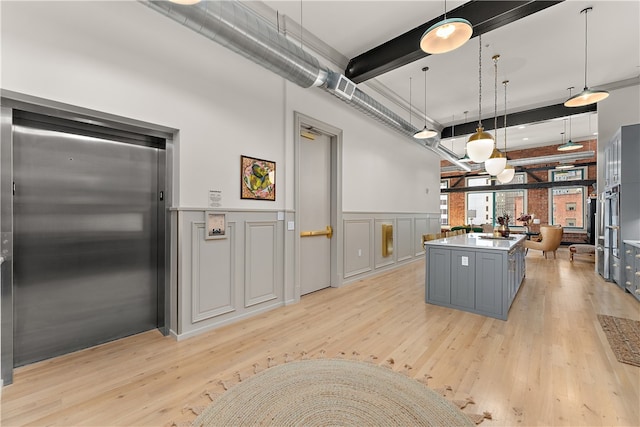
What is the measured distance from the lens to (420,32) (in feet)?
12.5

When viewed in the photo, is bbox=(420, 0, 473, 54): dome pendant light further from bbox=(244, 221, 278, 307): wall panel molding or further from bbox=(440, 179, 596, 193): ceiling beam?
bbox=(440, 179, 596, 193): ceiling beam

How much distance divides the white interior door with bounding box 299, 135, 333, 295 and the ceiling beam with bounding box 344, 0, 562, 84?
1.30 m

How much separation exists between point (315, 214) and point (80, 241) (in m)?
3.08

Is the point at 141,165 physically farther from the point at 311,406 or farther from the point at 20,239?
the point at 311,406

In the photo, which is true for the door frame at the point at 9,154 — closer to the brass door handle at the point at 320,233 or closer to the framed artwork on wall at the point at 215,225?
the framed artwork on wall at the point at 215,225

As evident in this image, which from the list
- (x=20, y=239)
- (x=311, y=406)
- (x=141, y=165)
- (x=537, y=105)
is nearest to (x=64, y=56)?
(x=141, y=165)

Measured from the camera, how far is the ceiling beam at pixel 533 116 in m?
6.33

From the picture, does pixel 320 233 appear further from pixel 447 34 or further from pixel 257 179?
pixel 447 34

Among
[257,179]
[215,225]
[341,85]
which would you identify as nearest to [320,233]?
[257,179]

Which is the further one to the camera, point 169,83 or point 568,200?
point 568,200

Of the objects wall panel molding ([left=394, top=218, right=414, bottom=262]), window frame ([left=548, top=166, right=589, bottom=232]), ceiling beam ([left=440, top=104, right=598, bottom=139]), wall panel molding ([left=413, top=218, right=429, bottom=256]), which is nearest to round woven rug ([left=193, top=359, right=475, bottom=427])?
wall panel molding ([left=394, top=218, right=414, bottom=262])

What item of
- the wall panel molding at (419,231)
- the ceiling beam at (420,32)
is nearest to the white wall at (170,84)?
the ceiling beam at (420,32)

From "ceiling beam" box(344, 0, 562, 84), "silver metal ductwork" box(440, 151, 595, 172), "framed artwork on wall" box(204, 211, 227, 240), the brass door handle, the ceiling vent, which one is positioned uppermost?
"ceiling beam" box(344, 0, 562, 84)

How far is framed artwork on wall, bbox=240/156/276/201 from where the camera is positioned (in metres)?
3.40
